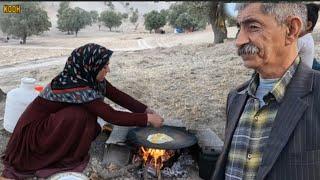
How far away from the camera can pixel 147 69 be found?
859 cm

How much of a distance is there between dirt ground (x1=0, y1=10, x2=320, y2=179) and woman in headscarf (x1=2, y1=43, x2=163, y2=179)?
278mm

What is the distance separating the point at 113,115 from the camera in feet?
11.2

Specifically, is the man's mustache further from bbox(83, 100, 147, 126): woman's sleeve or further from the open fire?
the open fire

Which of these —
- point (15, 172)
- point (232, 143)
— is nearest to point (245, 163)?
point (232, 143)

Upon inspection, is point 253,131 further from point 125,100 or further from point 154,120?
point 125,100

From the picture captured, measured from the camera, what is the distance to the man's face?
5.22 feet

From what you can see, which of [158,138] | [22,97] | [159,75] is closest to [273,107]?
[158,138]

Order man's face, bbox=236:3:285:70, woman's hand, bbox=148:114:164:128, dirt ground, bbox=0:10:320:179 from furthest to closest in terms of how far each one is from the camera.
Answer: dirt ground, bbox=0:10:320:179 → woman's hand, bbox=148:114:164:128 → man's face, bbox=236:3:285:70

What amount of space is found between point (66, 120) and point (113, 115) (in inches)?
14.1

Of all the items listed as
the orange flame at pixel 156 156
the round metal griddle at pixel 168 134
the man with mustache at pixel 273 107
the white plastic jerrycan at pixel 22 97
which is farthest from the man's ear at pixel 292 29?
the white plastic jerrycan at pixel 22 97

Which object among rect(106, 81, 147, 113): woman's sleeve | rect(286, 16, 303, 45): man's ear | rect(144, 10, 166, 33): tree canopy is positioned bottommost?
rect(106, 81, 147, 113): woman's sleeve

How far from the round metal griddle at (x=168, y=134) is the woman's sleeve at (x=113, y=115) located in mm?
163

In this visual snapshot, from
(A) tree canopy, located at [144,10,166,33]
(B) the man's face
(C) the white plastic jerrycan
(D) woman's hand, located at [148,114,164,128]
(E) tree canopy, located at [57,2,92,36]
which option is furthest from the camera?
(A) tree canopy, located at [144,10,166,33]

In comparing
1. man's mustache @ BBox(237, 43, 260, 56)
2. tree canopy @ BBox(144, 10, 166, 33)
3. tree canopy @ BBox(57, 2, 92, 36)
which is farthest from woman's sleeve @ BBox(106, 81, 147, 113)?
tree canopy @ BBox(144, 10, 166, 33)
